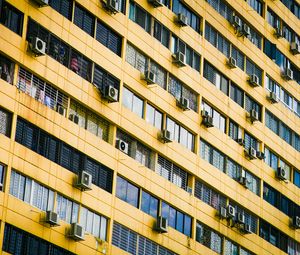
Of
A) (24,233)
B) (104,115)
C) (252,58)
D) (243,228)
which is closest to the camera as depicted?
(24,233)

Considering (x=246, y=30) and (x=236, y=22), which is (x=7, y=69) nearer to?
(x=236, y=22)

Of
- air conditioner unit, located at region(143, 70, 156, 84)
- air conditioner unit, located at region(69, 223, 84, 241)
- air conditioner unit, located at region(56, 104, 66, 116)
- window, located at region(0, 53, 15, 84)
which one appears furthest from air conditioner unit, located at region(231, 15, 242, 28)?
air conditioner unit, located at region(69, 223, 84, 241)

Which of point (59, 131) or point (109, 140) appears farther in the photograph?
point (109, 140)

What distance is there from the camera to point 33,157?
4397 centimetres

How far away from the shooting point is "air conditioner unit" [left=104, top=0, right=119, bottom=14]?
4966 cm

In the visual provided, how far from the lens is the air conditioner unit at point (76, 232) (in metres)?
44.8

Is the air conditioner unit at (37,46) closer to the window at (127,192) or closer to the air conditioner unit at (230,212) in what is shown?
the window at (127,192)

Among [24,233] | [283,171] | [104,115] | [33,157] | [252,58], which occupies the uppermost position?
[252,58]

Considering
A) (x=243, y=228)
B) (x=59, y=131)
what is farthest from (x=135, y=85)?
(x=243, y=228)

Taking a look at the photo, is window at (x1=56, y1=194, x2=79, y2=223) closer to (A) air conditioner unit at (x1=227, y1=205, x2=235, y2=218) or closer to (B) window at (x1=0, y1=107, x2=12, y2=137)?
(B) window at (x1=0, y1=107, x2=12, y2=137)

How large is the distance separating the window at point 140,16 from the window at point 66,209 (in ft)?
34.4

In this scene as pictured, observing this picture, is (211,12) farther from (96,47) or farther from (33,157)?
(33,157)

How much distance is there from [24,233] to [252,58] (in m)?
22.9

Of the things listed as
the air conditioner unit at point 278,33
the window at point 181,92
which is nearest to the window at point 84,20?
the window at point 181,92
